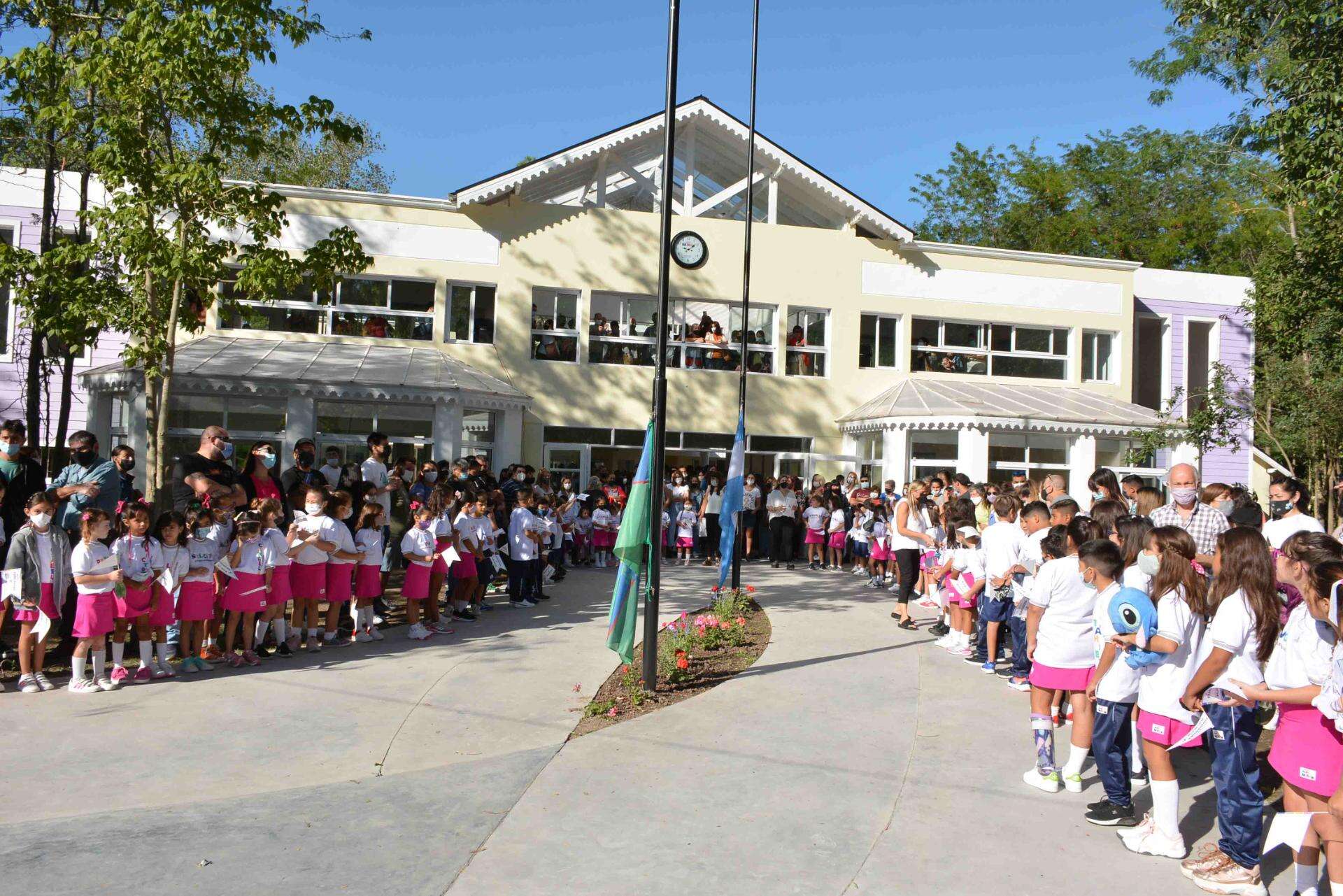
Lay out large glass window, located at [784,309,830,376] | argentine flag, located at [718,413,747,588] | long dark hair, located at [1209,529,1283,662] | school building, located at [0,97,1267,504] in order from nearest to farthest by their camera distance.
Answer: long dark hair, located at [1209,529,1283,662], argentine flag, located at [718,413,747,588], school building, located at [0,97,1267,504], large glass window, located at [784,309,830,376]

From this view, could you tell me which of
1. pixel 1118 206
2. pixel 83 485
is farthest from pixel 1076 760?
pixel 1118 206

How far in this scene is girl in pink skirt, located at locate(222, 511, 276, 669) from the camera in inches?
355

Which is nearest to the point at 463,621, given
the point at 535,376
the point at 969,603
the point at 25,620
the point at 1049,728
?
the point at 25,620

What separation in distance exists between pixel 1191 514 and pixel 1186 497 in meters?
0.20

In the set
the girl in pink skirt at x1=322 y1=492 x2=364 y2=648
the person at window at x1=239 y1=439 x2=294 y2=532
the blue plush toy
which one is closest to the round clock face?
the person at window at x1=239 y1=439 x2=294 y2=532

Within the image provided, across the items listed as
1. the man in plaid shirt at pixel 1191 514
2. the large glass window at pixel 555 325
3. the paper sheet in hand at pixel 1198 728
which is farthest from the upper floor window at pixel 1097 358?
the paper sheet in hand at pixel 1198 728

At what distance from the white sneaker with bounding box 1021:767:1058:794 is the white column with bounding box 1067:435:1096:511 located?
56.8 feet

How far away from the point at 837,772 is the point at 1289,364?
64.9ft

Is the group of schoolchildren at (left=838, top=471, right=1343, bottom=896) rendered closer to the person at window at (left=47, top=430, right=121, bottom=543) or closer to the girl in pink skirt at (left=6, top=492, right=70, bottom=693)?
the girl in pink skirt at (left=6, top=492, right=70, bottom=693)

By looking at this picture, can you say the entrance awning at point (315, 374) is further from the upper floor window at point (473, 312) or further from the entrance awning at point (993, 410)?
the entrance awning at point (993, 410)

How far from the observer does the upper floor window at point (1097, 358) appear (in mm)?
24922

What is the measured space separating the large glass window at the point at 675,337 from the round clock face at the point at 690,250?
868 millimetres

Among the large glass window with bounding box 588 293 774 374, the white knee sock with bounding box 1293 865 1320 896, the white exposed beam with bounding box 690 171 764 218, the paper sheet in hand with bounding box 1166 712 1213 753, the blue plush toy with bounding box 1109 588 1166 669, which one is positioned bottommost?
the white knee sock with bounding box 1293 865 1320 896

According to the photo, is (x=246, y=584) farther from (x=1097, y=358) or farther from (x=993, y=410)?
(x=1097, y=358)
